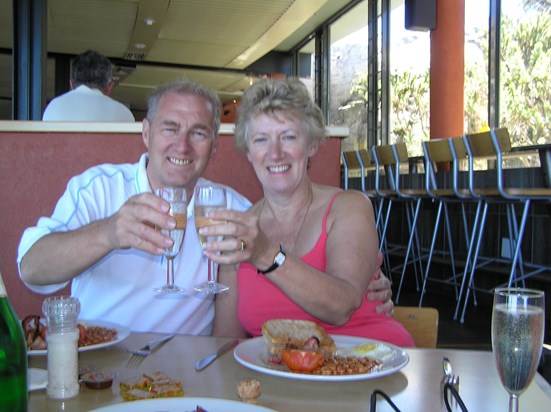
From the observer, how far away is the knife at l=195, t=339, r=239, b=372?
1099 millimetres

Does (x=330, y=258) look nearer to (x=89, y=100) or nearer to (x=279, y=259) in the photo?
(x=279, y=259)

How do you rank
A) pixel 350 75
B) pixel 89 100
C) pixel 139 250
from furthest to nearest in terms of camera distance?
pixel 350 75 < pixel 89 100 < pixel 139 250

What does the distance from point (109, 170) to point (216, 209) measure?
80cm

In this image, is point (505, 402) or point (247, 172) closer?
point (505, 402)

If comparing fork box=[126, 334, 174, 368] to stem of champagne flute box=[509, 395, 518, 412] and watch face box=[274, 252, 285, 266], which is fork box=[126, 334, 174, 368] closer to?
watch face box=[274, 252, 285, 266]

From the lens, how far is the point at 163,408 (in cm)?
86

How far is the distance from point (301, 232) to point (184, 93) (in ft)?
1.80

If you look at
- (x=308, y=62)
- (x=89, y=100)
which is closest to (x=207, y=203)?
(x=89, y=100)

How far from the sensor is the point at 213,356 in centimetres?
115

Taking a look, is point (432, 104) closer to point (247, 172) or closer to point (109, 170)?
point (247, 172)

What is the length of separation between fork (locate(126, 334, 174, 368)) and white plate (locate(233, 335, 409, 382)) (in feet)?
0.56

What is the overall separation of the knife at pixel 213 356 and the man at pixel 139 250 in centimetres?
38

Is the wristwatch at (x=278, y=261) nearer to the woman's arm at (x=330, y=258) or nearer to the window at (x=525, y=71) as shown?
the woman's arm at (x=330, y=258)

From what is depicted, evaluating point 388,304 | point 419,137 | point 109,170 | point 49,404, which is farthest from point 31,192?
point 419,137
